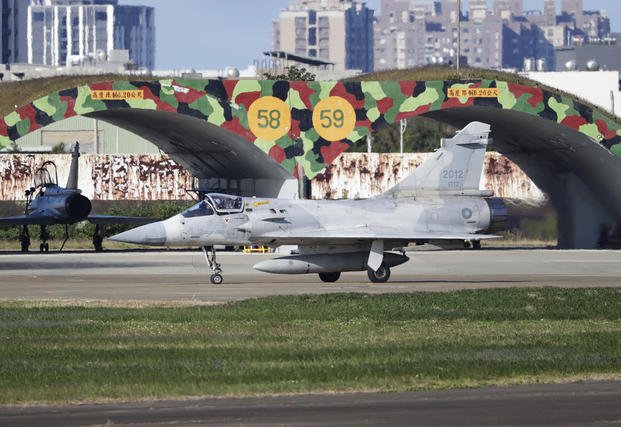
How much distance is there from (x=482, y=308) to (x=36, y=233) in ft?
124

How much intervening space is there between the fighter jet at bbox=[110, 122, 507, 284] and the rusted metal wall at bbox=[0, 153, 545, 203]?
906 inches

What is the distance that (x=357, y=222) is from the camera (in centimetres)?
3102

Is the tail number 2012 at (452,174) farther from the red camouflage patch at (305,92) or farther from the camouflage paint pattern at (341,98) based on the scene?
the red camouflage patch at (305,92)

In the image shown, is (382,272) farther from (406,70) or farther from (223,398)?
(406,70)

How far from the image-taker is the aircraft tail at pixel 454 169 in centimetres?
3178

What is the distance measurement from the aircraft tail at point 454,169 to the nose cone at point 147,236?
6311 millimetres

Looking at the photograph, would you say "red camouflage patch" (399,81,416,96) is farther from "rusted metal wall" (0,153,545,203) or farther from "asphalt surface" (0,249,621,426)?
"rusted metal wall" (0,153,545,203)

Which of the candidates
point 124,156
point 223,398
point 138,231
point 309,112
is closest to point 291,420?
point 223,398

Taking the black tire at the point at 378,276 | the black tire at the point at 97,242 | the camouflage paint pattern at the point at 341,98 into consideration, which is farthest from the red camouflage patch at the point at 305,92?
the black tire at the point at 378,276

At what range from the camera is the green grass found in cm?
1505

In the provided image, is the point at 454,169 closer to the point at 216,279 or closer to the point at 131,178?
the point at 216,279

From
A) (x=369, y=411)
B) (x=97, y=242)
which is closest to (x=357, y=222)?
(x=369, y=411)

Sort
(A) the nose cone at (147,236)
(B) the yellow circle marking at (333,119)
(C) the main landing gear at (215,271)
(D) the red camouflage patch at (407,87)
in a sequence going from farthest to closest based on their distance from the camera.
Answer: (D) the red camouflage patch at (407,87) < (B) the yellow circle marking at (333,119) < (C) the main landing gear at (215,271) < (A) the nose cone at (147,236)

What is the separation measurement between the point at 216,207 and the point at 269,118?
17527 millimetres
